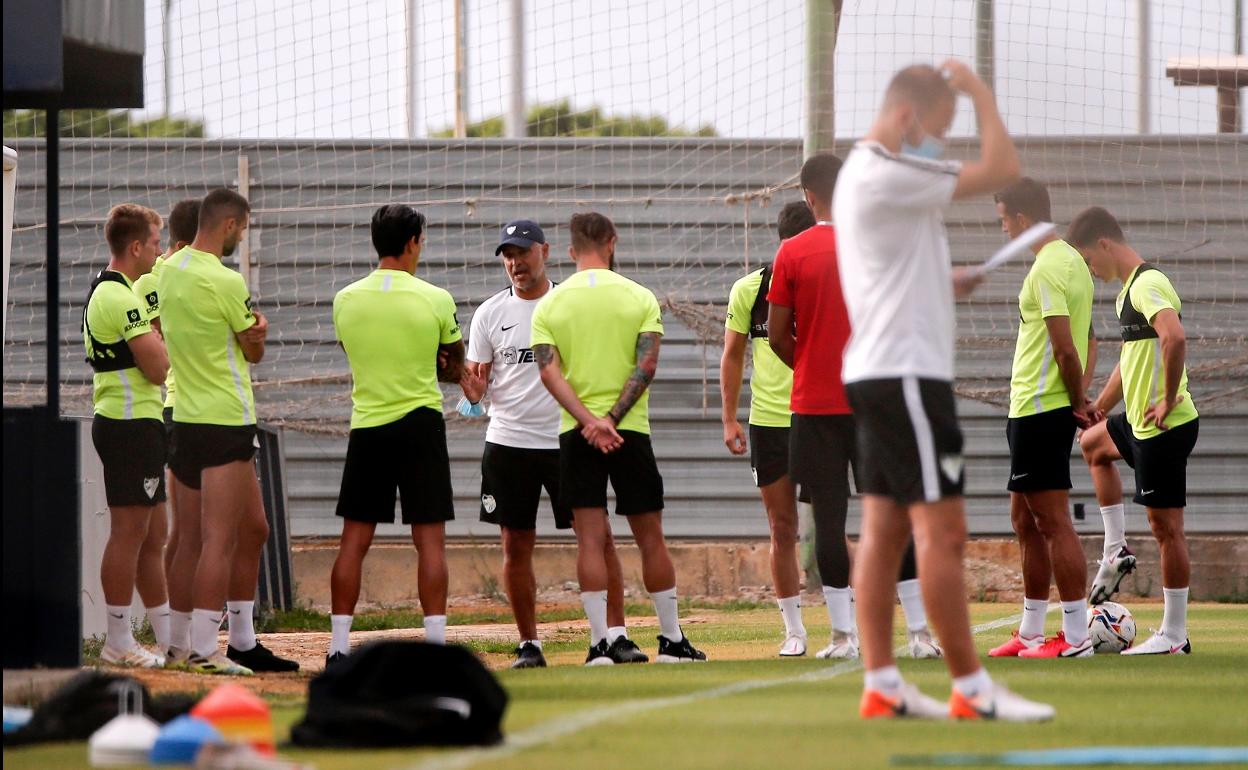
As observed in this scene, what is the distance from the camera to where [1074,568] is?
785 cm

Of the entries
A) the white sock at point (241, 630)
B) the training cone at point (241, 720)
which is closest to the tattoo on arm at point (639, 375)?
the white sock at point (241, 630)

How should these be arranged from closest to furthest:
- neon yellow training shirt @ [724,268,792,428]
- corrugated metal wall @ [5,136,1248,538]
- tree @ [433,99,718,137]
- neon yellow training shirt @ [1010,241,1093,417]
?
neon yellow training shirt @ [1010,241,1093,417] → neon yellow training shirt @ [724,268,792,428] → corrugated metal wall @ [5,136,1248,538] → tree @ [433,99,718,137]

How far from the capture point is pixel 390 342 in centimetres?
757

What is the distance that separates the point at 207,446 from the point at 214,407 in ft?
0.62

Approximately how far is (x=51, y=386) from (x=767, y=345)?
379cm

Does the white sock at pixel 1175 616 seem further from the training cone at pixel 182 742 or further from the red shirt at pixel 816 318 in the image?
the training cone at pixel 182 742

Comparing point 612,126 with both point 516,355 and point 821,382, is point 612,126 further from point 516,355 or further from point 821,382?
point 821,382

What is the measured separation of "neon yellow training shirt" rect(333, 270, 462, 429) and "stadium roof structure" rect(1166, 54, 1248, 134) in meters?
9.06

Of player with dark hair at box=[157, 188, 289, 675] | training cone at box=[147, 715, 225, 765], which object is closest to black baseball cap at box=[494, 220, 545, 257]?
player with dark hair at box=[157, 188, 289, 675]

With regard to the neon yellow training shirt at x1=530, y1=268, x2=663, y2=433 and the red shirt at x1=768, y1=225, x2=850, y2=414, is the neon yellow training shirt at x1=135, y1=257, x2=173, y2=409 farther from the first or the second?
the red shirt at x1=768, y1=225, x2=850, y2=414

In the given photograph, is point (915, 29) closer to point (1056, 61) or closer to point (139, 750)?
point (1056, 61)

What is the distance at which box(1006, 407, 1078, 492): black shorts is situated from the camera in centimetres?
779

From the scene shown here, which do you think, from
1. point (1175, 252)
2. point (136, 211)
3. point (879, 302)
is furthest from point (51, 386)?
point (1175, 252)

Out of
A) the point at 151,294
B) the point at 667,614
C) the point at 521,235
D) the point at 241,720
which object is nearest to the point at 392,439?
the point at 521,235
